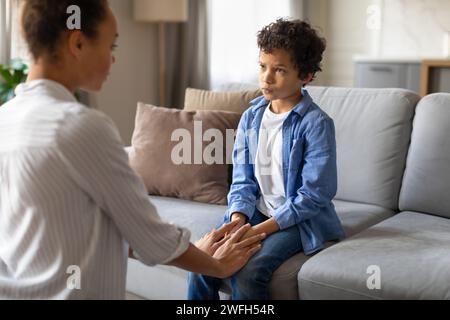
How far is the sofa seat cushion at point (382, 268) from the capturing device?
155 cm

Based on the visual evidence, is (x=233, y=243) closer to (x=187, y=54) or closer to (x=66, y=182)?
(x=66, y=182)

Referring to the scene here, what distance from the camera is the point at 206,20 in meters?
4.29

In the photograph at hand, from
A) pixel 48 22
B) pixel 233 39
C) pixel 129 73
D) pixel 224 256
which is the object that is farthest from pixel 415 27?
pixel 48 22

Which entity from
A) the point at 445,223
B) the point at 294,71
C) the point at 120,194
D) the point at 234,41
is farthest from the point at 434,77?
the point at 120,194

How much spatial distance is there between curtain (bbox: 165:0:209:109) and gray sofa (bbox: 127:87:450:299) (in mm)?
1992

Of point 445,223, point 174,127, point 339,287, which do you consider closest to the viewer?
point 339,287

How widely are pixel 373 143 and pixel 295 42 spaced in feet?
1.99

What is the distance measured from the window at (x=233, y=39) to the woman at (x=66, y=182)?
130 inches

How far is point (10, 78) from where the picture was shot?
298 cm

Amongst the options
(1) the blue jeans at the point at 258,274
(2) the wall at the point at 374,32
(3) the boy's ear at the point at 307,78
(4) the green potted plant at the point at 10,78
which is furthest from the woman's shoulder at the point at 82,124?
(2) the wall at the point at 374,32

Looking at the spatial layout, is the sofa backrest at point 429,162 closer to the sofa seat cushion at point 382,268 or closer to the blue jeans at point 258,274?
the sofa seat cushion at point 382,268

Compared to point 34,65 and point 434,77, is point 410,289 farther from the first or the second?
point 434,77

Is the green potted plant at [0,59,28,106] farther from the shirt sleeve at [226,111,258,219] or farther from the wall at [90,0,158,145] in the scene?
the shirt sleeve at [226,111,258,219]

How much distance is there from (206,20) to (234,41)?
30 centimetres
